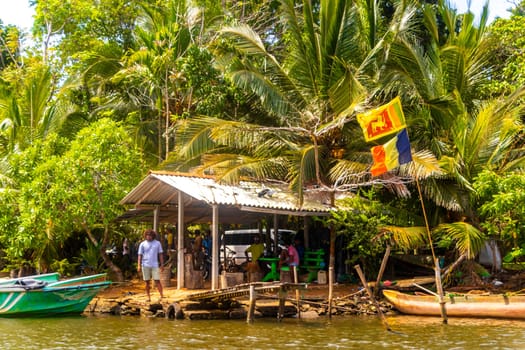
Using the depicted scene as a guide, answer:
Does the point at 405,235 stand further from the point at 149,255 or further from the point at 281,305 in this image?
the point at 149,255

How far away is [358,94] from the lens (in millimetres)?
17625

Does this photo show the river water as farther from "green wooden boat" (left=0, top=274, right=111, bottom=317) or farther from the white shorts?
the white shorts

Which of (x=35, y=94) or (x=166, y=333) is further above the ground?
(x=35, y=94)

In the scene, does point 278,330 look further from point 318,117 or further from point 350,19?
point 350,19

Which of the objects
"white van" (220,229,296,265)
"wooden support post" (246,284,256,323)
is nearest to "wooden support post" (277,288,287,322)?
"wooden support post" (246,284,256,323)

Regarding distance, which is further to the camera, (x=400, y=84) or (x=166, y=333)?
(x=400, y=84)

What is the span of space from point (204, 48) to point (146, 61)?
1775 mm

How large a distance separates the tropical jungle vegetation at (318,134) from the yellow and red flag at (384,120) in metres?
2.01

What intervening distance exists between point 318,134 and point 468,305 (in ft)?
18.5

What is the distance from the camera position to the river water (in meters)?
11.5

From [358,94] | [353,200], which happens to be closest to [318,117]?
[358,94]

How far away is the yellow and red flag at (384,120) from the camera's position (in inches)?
555

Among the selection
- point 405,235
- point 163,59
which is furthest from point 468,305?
point 163,59

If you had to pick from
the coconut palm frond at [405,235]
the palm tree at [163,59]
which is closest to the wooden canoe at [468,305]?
the coconut palm frond at [405,235]
